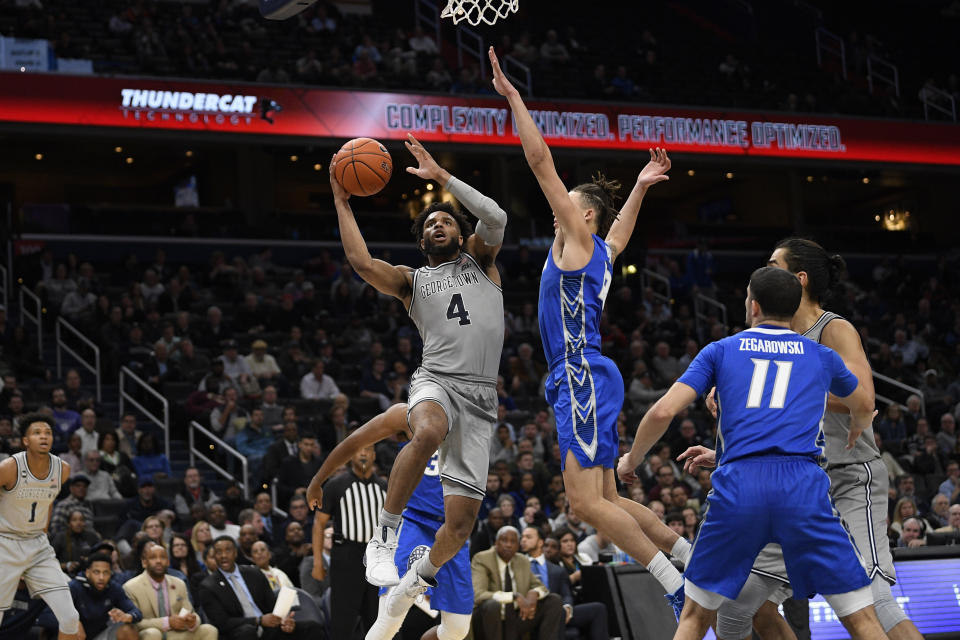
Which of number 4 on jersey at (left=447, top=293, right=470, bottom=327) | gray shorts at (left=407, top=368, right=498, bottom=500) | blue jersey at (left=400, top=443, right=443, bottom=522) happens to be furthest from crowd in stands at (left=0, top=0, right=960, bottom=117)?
gray shorts at (left=407, top=368, right=498, bottom=500)

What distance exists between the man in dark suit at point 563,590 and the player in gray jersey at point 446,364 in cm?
521

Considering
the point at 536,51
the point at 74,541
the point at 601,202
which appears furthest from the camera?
the point at 536,51

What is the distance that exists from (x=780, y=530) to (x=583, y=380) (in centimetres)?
177

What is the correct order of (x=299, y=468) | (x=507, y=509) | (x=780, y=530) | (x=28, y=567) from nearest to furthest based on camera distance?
(x=780, y=530), (x=28, y=567), (x=507, y=509), (x=299, y=468)

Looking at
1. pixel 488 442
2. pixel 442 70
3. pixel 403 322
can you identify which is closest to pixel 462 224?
pixel 488 442

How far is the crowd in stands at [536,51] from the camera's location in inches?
819

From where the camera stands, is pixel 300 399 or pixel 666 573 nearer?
pixel 666 573

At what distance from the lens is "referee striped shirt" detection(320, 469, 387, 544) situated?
28.9 feet

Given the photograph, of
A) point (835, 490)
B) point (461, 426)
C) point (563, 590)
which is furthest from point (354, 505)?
point (835, 490)

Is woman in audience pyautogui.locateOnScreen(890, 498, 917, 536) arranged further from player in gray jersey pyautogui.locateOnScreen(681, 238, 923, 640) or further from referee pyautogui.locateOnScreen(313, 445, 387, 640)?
player in gray jersey pyautogui.locateOnScreen(681, 238, 923, 640)

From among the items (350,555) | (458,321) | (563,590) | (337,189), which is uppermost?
(337,189)

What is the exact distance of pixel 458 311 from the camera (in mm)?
6789

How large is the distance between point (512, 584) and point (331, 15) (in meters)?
17.0

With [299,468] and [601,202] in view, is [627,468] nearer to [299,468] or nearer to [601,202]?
[601,202]
